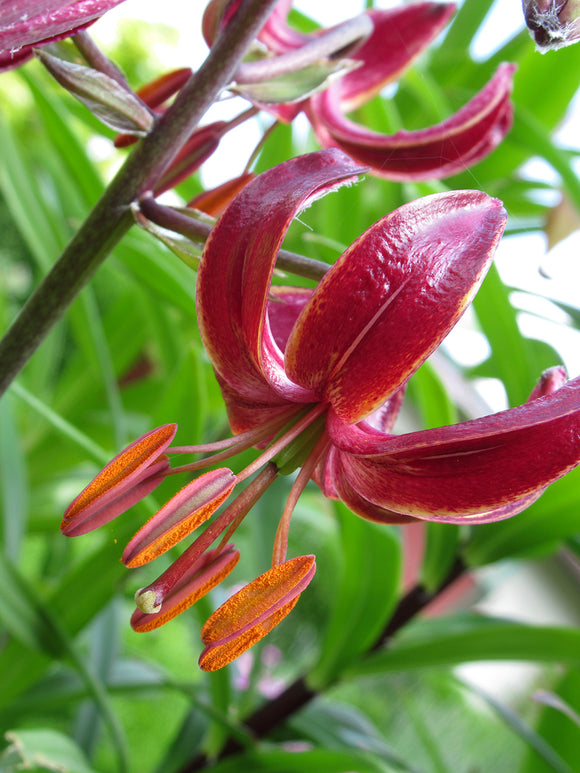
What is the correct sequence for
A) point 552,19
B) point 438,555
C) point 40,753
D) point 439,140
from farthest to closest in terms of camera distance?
point 438,555 → point 40,753 → point 439,140 → point 552,19

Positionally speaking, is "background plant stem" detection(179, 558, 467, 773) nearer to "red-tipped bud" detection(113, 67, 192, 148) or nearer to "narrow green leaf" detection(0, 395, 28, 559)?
"narrow green leaf" detection(0, 395, 28, 559)

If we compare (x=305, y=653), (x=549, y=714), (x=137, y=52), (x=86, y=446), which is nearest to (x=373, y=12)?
(x=86, y=446)

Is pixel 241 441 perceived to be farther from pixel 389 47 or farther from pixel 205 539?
pixel 389 47

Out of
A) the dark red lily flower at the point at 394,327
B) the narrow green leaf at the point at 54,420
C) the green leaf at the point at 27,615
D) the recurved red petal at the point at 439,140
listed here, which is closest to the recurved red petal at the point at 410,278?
the dark red lily flower at the point at 394,327

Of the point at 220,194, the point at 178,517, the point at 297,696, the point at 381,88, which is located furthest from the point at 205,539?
the point at 297,696

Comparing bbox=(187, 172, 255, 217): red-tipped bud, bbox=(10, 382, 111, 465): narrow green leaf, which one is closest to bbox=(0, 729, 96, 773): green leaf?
bbox=(10, 382, 111, 465): narrow green leaf

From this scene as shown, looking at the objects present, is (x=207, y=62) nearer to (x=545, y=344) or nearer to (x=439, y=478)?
(x=439, y=478)
